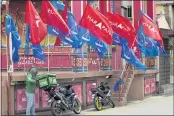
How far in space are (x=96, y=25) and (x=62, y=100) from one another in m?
3.54

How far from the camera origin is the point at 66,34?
46.8 feet

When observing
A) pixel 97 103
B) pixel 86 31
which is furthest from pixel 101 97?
pixel 86 31

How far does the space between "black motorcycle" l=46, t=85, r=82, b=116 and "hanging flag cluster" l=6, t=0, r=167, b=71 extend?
4.57 ft

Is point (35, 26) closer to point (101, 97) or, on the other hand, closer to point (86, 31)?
point (86, 31)

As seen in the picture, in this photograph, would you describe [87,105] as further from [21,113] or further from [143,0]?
[143,0]

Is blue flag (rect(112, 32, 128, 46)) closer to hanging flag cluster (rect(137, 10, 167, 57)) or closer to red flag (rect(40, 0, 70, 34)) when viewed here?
hanging flag cluster (rect(137, 10, 167, 57))

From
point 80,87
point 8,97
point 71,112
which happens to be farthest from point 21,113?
point 80,87

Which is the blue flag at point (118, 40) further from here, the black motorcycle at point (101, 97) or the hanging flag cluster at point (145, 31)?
the black motorcycle at point (101, 97)

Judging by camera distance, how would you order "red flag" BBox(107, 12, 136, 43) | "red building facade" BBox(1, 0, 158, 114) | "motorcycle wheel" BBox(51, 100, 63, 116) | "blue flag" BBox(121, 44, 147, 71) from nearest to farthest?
"motorcycle wheel" BBox(51, 100, 63, 116) → "red building facade" BBox(1, 0, 158, 114) → "red flag" BBox(107, 12, 136, 43) → "blue flag" BBox(121, 44, 147, 71)

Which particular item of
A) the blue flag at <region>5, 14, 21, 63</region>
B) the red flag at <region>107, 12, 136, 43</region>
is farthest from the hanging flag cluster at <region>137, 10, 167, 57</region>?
the blue flag at <region>5, 14, 21, 63</region>

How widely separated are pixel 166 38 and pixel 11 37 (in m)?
16.0

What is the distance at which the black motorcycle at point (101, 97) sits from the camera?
1542 cm

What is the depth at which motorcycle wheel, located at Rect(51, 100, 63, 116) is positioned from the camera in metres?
12.8

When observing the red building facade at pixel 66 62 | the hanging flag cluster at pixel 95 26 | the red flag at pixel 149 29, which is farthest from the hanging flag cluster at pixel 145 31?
the hanging flag cluster at pixel 95 26
